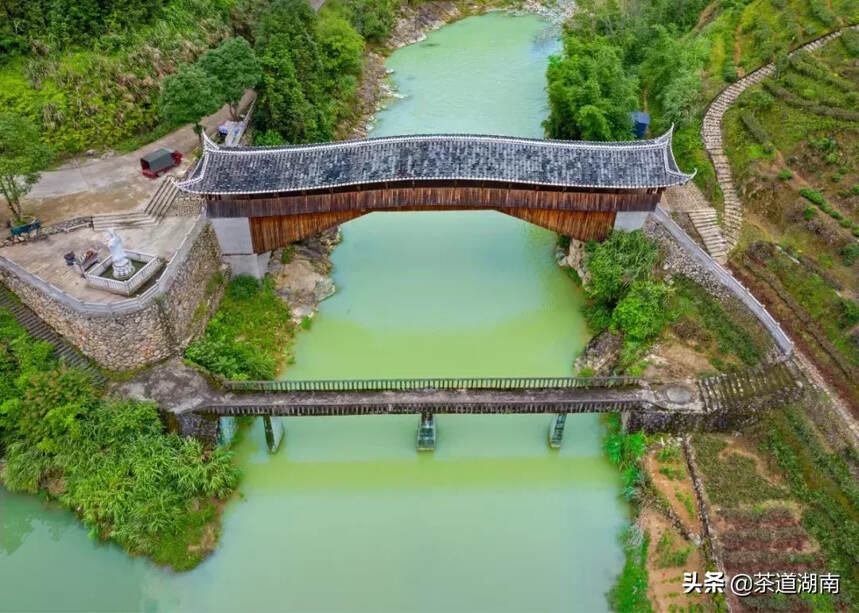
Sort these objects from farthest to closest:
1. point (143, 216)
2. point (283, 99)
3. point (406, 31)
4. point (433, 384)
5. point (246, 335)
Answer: point (406, 31) < point (283, 99) < point (143, 216) < point (246, 335) < point (433, 384)

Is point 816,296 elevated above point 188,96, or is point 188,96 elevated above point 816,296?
point 188,96

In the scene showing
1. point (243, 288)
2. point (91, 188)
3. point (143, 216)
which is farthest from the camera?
point (91, 188)

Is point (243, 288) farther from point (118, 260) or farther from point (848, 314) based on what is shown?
point (848, 314)

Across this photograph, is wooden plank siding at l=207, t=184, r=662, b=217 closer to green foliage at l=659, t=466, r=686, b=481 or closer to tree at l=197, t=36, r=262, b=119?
tree at l=197, t=36, r=262, b=119

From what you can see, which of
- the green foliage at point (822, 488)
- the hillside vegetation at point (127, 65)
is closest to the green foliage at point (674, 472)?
the green foliage at point (822, 488)

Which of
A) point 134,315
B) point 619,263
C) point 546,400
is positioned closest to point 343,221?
point 134,315

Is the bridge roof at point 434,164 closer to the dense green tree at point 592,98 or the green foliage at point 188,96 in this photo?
the green foliage at point 188,96

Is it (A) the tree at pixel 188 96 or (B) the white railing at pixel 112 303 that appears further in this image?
(A) the tree at pixel 188 96

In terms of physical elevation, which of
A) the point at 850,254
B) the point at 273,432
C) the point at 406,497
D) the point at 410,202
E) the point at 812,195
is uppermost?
the point at 410,202
